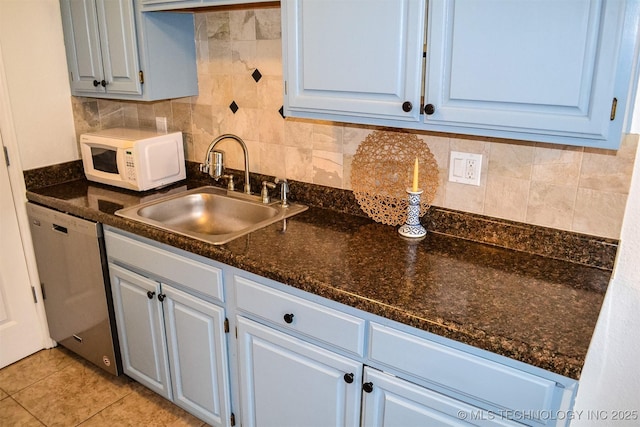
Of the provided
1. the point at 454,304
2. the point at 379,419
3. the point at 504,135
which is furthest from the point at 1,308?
the point at 504,135

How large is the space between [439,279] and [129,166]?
5.21ft

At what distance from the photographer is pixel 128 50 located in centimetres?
229

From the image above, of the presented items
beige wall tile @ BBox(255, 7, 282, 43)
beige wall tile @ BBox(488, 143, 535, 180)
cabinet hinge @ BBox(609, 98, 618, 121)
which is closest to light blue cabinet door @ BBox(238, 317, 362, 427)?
beige wall tile @ BBox(488, 143, 535, 180)

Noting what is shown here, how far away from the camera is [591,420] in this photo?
1679 mm

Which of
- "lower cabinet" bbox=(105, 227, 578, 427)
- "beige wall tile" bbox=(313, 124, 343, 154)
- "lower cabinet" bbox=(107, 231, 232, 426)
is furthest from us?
"beige wall tile" bbox=(313, 124, 343, 154)

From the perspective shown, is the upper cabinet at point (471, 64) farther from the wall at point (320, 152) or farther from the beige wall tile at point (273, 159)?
the beige wall tile at point (273, 159)

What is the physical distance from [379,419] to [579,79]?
1.08 metres

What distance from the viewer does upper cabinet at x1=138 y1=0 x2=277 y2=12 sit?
6.09ft

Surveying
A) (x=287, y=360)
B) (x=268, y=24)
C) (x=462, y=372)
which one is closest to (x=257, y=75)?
(x=268, y=24)

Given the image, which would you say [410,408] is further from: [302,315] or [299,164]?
[299,164]

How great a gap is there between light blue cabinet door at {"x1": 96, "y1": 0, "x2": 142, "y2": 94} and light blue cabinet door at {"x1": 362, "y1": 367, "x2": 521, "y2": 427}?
5.50ft

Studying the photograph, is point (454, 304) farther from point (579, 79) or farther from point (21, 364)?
point (21, 364)

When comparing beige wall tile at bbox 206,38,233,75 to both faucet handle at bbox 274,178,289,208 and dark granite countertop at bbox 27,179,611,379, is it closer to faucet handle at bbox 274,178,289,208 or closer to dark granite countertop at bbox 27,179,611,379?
faucet handle at bbox 274,178,289,208

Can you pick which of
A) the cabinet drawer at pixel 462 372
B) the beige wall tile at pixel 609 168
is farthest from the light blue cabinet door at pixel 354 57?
the cabinet drawer at pixel 462 372
